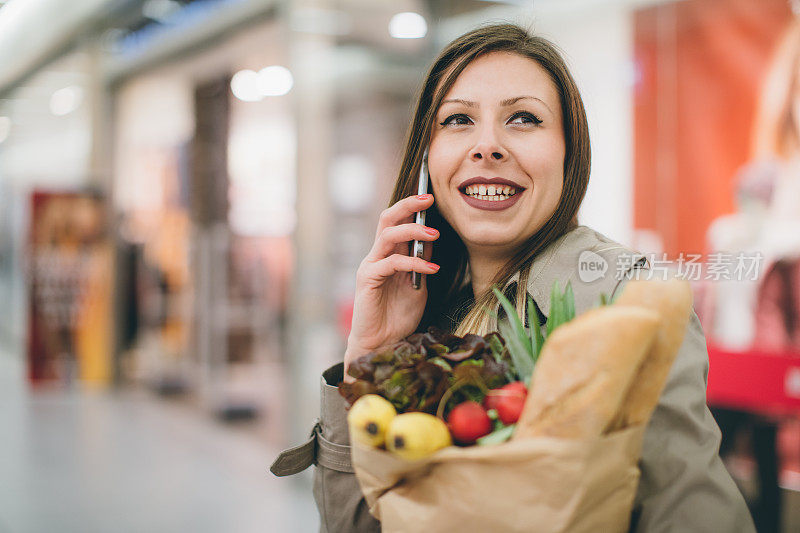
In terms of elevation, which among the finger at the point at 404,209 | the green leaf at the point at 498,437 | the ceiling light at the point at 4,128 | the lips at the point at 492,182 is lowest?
the green leaf at the point at 498,437

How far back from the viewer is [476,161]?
1.05 metres

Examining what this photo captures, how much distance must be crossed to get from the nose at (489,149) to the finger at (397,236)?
130mm

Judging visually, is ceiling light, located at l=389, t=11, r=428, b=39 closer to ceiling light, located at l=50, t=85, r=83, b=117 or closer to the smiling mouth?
the smiling mouth

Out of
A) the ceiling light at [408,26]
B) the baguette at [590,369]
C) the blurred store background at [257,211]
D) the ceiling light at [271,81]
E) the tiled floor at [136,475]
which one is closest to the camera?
the baguette at [590,369]

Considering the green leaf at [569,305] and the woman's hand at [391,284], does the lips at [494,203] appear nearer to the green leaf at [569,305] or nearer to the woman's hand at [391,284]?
the woman's hand at [391,284]

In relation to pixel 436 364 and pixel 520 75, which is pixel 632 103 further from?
pixel 436 364

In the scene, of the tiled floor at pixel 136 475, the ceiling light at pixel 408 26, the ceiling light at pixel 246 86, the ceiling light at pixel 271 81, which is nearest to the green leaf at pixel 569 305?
the tiled floor at pixel 136 475

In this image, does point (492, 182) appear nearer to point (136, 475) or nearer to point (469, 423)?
A: point (469, 423)

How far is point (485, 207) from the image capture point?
1.06 metres

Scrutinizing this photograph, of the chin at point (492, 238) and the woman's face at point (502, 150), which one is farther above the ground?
the woman's face at point (502, 150)

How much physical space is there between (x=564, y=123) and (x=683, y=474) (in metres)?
0.52

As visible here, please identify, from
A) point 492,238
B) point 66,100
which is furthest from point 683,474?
point 66,100

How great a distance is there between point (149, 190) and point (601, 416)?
8001mm

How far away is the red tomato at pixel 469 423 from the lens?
773 mm
